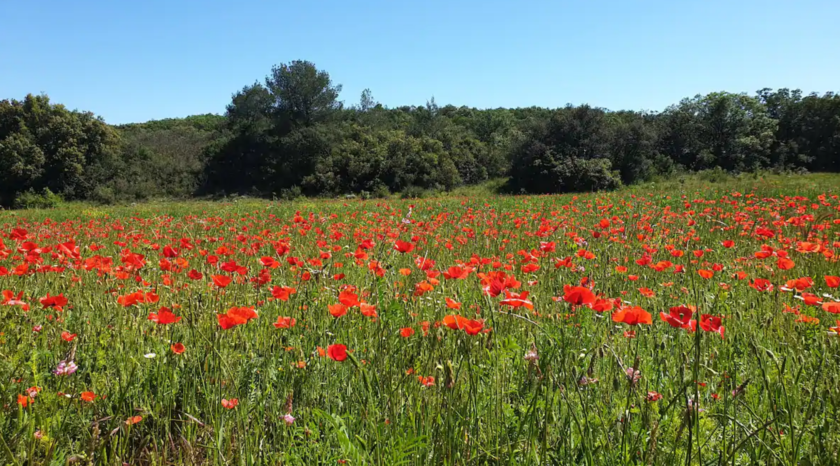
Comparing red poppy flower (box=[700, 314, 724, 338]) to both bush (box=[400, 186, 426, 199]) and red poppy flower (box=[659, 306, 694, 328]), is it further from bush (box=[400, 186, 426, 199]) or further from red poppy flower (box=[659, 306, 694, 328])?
bush (box=[400, 186, 426, 199])

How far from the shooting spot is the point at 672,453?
1.35m

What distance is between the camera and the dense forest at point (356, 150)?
3062cm

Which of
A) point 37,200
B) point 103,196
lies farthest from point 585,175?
point 37,200

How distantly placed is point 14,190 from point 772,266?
48.0 metres

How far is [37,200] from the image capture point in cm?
3130

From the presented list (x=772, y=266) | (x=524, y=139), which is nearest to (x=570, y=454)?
(x=772, y=266)

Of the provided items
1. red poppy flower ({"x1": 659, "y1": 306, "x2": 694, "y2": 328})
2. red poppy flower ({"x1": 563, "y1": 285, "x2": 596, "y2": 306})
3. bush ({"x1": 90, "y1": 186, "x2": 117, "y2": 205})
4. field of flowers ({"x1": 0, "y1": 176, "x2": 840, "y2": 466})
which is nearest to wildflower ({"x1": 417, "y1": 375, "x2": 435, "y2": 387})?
field of flowers ({"x1": 0, "y1": 176, "x2": 840, "y2": 466})

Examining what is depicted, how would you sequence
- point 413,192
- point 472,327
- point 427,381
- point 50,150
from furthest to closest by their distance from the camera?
point 50,150, point 413,192, point 427,381, point 472,327

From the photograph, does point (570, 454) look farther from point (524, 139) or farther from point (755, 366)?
point (524, 139)

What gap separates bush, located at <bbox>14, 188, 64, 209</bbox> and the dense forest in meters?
0.16

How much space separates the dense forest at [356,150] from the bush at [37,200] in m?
0.16

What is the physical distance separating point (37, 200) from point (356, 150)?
74.5 feet

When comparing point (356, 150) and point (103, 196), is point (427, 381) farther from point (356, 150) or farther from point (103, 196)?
point (103, 196)

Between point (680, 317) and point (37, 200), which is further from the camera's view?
point (37, 200)
